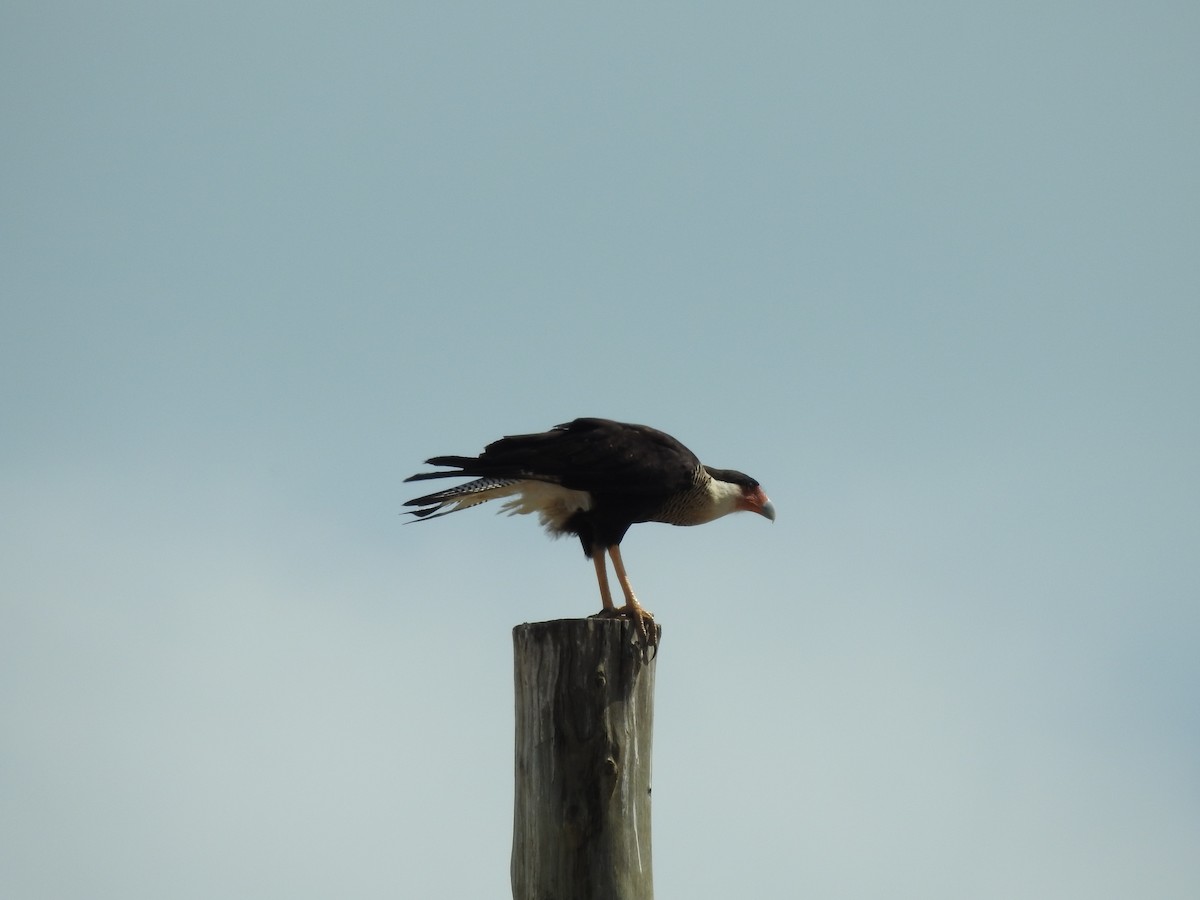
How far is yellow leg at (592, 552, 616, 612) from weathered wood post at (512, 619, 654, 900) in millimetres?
1927

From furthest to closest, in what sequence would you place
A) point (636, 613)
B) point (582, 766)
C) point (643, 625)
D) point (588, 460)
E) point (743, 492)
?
point (743, 492) → point (588, 460) → point (636, 613) → point (643, 625) → point (582, 766)

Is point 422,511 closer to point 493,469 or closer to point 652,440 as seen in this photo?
point 493,469

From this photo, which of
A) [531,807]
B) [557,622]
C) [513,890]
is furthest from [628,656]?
[513,890]

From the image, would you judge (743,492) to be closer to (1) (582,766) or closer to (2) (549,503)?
(2) (549,503)

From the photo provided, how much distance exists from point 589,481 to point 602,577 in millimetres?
558

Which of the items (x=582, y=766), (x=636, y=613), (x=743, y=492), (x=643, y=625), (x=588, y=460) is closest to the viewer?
(x=582, y=766)

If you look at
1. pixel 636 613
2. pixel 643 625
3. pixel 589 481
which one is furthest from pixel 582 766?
pixel 589 481

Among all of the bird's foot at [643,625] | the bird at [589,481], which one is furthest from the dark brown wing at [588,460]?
the bird's foot at [643,625]

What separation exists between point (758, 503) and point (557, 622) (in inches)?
140

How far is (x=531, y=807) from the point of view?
13.8 ft

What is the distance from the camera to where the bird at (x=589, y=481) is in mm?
6238

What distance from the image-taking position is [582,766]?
4.15 meters

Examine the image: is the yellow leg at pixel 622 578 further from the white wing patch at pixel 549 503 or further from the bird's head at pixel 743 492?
the bird's head at pixel 743 492

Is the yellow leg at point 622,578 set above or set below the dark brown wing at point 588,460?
below
